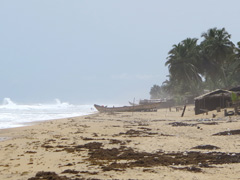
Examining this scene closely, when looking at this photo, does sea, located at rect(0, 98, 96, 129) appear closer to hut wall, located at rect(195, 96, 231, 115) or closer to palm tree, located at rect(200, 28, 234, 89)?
hut wall, located at rect(195, 96, 231, 115)

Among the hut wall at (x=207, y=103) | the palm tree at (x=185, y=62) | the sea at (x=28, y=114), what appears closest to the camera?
the sea at (x=28, y=114)

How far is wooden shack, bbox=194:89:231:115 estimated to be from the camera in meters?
35.5

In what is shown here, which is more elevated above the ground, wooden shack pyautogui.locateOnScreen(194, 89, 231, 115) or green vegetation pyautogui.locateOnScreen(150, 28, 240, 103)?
green vegetation pyautogui.locateOnScreen(150, 28, 240, 103)

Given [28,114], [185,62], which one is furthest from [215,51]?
[28,114]

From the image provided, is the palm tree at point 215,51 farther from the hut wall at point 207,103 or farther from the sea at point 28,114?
the sea at point 28,114

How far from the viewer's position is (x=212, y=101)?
36.6 m

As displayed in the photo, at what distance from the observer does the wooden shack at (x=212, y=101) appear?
3549 centimetres

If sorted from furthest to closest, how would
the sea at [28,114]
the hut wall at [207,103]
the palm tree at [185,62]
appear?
the palm tree at [185,62] → the hut wall at [207,103] → the sea at [28,114]

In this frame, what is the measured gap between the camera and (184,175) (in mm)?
7414

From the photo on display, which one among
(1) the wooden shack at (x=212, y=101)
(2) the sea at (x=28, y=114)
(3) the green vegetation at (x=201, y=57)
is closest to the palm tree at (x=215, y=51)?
(3) the green vegetation at (x=201, y=57)

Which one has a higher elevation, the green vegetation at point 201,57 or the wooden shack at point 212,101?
the green vegetation at point 201,57

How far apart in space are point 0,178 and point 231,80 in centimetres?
7138

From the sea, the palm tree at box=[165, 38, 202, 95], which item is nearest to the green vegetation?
the palm tree at box=[165, 38, 202, 95]

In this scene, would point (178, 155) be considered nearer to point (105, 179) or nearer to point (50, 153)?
point (105, 179)
